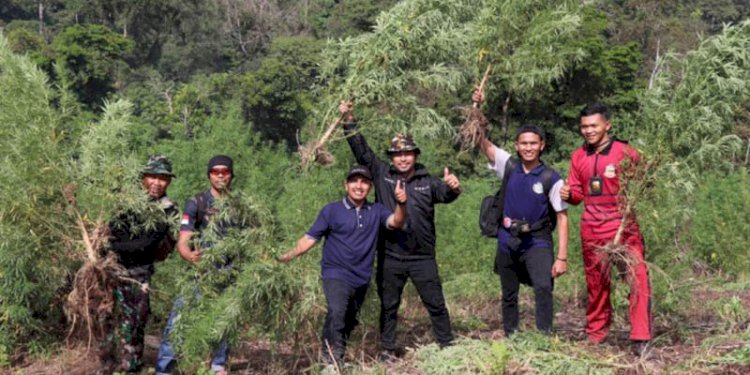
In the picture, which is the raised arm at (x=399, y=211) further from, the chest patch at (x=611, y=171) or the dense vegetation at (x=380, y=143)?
the chest patch at (x=611, y=171)

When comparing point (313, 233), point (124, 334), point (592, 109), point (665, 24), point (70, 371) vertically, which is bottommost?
point (70, 371)

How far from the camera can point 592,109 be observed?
570 cm

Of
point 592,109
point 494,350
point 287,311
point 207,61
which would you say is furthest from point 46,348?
point 207,61

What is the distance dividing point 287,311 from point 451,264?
6.29 m

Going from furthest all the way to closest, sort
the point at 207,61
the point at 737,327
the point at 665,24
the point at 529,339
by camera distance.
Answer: the point at 207,61 < the point at 665,24 < the point at 737,327 < the point at 529,339

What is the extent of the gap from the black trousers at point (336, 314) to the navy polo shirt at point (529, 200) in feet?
4.08

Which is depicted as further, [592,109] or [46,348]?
[46,348]

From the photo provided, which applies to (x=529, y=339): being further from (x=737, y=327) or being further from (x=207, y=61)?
(x=207, y=61)

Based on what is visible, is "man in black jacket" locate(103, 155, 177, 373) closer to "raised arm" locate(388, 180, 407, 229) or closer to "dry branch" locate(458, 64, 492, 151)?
"raised arm" locate(388, 180, 407, 229)

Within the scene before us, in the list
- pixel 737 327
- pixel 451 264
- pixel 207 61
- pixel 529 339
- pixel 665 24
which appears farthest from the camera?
pixel 207 61

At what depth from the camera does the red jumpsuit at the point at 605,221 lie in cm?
557

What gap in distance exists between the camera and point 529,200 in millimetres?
5824

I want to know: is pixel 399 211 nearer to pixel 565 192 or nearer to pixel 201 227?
pixel 565 192

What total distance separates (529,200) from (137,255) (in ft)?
9.49
